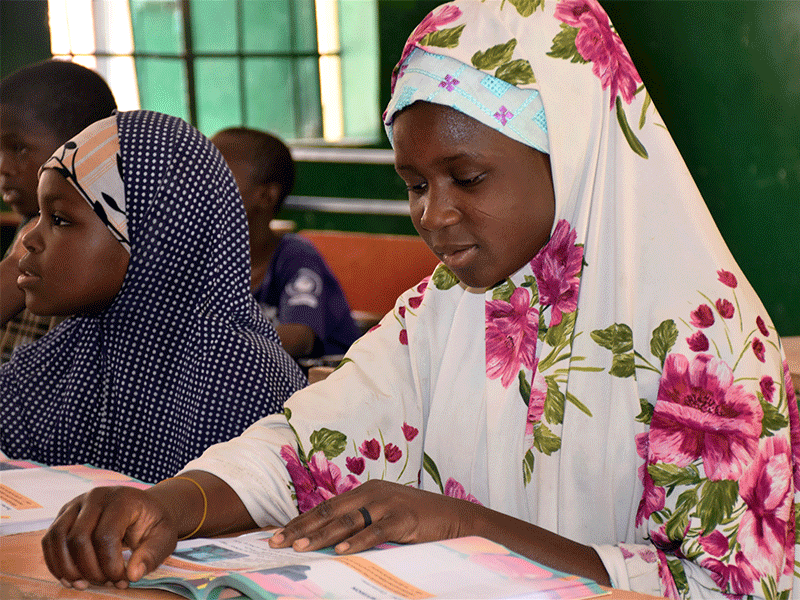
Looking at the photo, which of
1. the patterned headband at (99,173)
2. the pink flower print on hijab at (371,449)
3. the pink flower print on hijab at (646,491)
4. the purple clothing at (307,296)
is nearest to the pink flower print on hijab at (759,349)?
the pink flower print on hijab at (646,491)

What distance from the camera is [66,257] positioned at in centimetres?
143

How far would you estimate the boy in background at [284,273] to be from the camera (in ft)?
9.57

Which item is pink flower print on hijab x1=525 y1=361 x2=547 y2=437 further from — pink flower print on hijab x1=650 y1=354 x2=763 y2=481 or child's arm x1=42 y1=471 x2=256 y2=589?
child's arm x1=42 y1=471 x2=256 y2=589

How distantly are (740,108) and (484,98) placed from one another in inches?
91.6

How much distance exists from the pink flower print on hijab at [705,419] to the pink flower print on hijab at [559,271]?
15 cm

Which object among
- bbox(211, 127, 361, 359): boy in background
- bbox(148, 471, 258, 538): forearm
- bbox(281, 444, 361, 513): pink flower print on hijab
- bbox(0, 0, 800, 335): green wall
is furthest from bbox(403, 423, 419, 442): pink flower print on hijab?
bbox(0, 0, 800, 335): green wall

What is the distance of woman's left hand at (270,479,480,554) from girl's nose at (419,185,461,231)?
31 cm

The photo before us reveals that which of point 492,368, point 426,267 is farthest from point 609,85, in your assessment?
point 426,267

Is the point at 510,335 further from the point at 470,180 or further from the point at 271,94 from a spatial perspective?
the point at 271,94

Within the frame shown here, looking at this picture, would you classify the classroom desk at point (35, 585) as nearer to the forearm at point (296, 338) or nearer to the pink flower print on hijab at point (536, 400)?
the pink flower print on hijab at point (536, 400)

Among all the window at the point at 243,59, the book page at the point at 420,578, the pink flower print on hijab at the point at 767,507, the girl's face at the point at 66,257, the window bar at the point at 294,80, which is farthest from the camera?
the window bar at the point at 294,80

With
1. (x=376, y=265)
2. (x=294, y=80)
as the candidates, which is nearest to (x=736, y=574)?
(x=376, y=265)

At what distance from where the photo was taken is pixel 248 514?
3.65ft

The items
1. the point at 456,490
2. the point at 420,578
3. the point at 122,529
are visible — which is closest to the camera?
the point at 420,578
